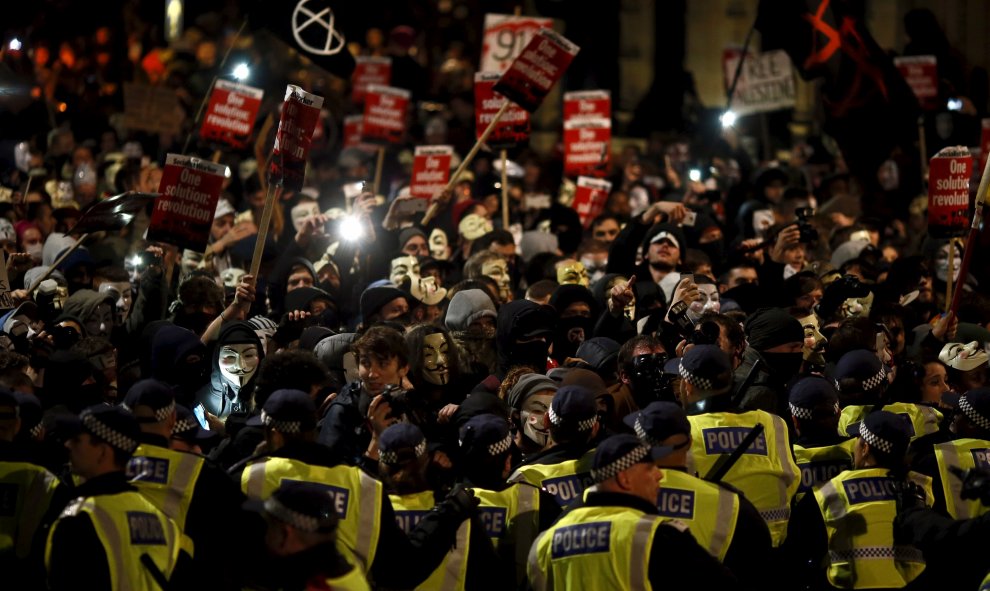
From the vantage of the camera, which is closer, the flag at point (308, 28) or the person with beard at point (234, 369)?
the person with beard at point (234, 369)

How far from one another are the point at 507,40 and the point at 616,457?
483 inches

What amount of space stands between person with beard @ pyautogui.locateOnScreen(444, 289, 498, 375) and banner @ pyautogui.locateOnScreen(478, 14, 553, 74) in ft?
24.7

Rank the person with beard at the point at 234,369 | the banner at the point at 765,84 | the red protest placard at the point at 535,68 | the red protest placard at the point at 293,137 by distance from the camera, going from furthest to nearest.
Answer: the banner at the point at 765,84 < the red protest placard at the point at 535,68 < the red protest placard at the point at 293,137 < the person with beard at the point at 234,369

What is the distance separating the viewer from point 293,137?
429 inches

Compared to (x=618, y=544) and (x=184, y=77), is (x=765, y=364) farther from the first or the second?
(x=184, y=77)

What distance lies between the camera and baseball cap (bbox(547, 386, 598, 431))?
7824mm

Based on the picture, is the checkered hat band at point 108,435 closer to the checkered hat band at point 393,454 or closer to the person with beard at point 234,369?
the checkered hat band at point 393,454

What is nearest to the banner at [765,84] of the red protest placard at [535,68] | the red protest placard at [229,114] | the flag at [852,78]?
the flag at [852,78]

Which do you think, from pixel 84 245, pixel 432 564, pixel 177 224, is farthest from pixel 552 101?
pixel 432 564

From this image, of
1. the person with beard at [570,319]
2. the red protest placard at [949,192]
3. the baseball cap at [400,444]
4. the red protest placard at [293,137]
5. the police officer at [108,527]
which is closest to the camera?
the police officer at [108,527]

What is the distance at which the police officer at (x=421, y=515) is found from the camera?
7.35 meters

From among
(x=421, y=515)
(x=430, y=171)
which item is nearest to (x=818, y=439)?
(x=421, y=515)

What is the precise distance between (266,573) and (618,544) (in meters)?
1.40

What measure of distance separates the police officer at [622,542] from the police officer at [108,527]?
60.8 inches
